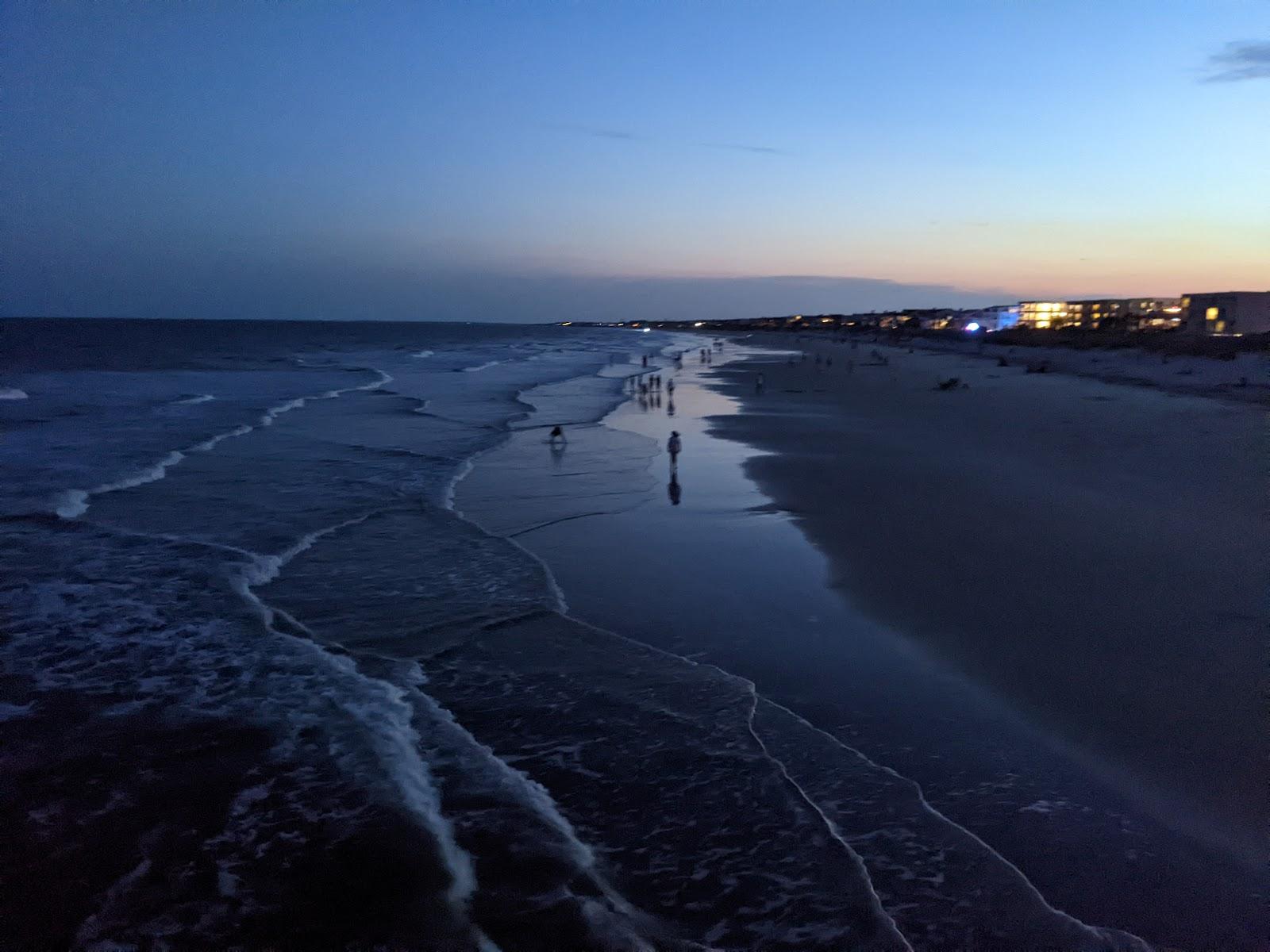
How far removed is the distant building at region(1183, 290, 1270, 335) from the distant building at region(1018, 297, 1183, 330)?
69.5ft

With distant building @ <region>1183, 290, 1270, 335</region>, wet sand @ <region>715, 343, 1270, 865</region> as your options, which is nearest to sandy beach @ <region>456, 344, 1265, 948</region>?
wet sand @ <region>715, 343, 1270, 865</region>

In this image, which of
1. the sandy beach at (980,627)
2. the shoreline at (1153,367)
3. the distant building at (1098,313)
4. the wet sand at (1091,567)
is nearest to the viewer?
the sandy beach at (980,627)

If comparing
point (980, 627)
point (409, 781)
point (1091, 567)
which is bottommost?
Answer: point (409, 781)

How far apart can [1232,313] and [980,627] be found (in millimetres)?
87332

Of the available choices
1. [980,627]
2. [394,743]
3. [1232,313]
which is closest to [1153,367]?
[980,627]

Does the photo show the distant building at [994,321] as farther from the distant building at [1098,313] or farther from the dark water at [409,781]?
the dark water at [409,781]

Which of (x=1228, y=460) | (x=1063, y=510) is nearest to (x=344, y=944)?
(x=1063, y=510)

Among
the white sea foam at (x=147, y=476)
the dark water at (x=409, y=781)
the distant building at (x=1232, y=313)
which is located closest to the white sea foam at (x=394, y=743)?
the dark water at (x=409, y=781)

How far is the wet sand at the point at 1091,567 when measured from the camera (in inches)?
252

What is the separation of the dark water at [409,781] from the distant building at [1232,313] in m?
84.2

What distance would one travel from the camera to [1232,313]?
247 feet

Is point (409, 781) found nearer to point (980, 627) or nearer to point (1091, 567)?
point (980, 627)

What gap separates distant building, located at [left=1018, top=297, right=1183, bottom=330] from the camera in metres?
109

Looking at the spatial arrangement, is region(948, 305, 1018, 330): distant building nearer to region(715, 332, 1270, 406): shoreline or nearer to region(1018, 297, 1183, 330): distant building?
region(1018, 297, 1183, 330): distant building
